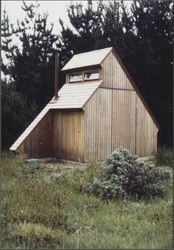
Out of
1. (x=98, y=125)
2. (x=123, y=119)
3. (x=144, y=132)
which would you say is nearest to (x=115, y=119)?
(x=123, y=119)

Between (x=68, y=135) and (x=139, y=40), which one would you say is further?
(x=139, y=40)

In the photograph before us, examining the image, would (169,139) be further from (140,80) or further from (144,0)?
(144,0)

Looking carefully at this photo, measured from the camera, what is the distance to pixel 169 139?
23.1 metres

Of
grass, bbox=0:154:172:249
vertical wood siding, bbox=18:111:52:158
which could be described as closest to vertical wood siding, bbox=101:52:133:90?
vertical wood siding, bbox=18:111:52:158

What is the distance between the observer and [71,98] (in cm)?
1833

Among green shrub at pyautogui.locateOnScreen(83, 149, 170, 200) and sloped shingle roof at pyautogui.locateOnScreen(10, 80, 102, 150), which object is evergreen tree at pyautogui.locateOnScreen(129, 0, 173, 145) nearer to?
sloped shingle roof at pyautogui.locateOnScreen(10, 80, 102, 150)

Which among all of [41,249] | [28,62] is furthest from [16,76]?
[41,249]

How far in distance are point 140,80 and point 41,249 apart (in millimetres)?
19873

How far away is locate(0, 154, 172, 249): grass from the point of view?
5.70 metres

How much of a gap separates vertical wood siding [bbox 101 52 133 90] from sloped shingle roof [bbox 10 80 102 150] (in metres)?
0.47

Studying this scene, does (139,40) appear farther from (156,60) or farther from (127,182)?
(127,182)

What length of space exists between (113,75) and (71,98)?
2053mm

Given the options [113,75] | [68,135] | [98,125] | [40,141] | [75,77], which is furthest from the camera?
[75,77]

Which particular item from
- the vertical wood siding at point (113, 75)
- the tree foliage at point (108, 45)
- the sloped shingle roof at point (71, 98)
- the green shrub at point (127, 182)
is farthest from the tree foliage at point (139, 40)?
the green shrub at point (127, 182)
